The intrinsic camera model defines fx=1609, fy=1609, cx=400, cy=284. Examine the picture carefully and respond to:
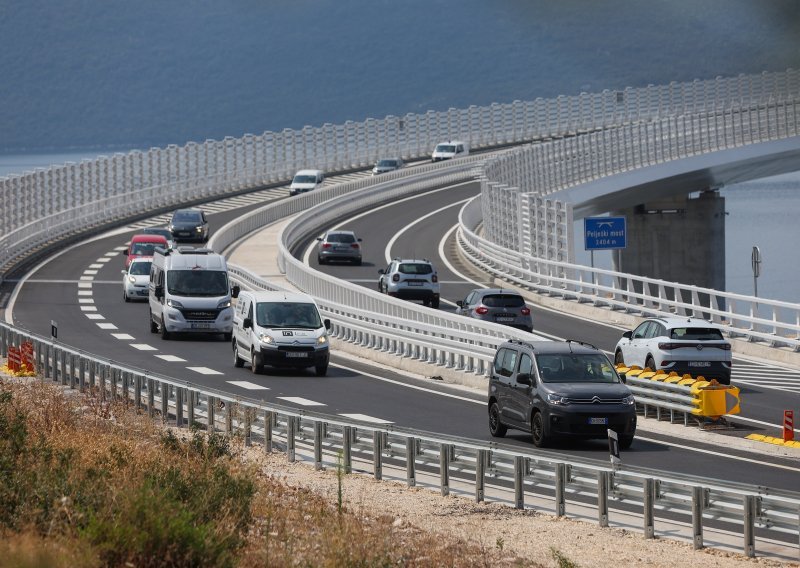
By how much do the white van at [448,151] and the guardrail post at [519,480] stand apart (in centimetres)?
8477

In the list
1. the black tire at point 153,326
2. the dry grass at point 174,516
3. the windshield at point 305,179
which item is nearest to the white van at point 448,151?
the windshield at point 305,179

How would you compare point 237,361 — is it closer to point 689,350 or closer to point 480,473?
point 689,350

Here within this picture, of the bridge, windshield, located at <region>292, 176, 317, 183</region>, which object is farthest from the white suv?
windshield, located at <region>292, 176, 317, 183</region>

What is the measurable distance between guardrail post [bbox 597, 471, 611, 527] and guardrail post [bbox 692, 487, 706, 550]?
1119mm

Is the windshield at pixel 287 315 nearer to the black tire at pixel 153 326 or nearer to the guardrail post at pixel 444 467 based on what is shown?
the black tire at pixel 153 326

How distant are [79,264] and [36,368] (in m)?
31.4

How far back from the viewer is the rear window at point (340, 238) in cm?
6128

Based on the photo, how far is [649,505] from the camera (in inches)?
634

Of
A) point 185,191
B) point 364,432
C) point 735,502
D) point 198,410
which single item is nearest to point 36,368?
point 198,410

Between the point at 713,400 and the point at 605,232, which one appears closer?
the point at 713,400

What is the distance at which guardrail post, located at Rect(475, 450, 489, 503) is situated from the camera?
18.1m

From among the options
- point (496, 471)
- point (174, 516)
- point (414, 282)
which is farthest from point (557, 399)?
point (414, 282)

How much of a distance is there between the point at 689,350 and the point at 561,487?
1344cm

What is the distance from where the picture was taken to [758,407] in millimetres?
28328
